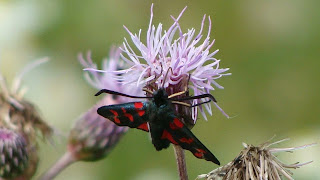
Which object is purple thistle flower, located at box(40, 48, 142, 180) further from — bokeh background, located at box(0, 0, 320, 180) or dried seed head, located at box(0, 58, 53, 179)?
bokeh background, located at box(0, 0, 320, 180)

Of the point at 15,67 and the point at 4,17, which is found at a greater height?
the point at 4,17

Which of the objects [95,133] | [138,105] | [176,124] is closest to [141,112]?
[138,105]

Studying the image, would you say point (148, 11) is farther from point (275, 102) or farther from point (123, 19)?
point (275, 102)

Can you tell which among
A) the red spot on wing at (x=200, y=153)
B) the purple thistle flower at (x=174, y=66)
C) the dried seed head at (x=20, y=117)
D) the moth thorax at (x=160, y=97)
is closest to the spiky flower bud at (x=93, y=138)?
the dried seed head at (x=20, y=117)

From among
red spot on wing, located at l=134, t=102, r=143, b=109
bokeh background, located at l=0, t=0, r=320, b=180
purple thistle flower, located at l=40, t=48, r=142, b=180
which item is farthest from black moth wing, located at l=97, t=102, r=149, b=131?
bokeh background, located at l=0, t=0, r=320, b=180

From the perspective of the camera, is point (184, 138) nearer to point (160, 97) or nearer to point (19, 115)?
point (160, 97)

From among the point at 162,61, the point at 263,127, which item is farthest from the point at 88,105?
the point at 162,61

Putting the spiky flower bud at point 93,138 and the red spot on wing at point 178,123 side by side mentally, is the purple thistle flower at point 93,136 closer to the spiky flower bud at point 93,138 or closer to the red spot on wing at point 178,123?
the spiky flower bud at point 93,138
